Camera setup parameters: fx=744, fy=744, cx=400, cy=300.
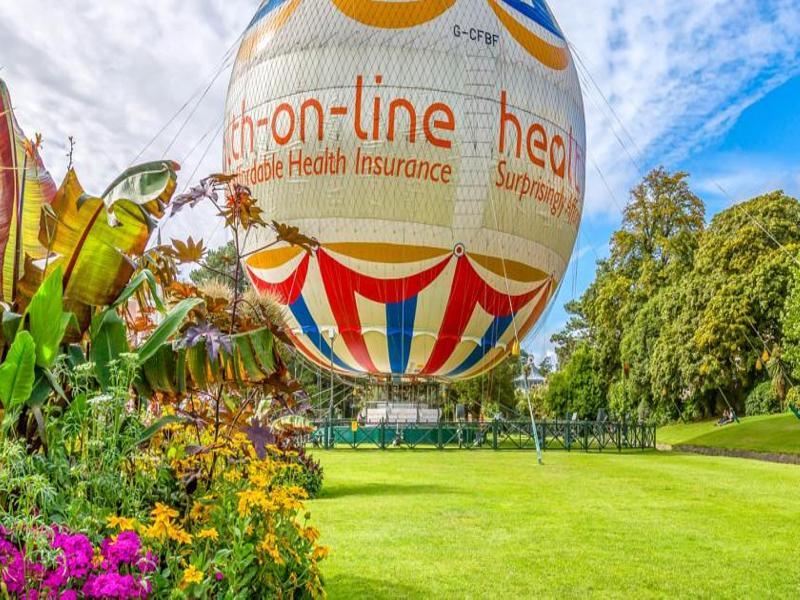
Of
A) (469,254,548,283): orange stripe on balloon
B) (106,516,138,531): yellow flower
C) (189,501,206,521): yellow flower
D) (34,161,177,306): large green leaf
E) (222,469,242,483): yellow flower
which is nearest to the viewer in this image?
(106,516,138,531): yellow flower

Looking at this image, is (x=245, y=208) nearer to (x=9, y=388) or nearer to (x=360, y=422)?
(x=9, y=388)

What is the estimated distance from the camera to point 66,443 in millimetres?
4207

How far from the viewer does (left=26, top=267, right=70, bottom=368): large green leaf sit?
416 cm

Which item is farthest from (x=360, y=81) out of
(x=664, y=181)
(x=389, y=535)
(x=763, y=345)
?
(x=664, y=181)

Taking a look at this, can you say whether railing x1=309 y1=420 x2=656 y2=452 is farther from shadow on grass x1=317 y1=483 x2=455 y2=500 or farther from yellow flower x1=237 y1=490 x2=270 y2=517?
yellow flower x1=237 y1=490 x2=270 y2=517

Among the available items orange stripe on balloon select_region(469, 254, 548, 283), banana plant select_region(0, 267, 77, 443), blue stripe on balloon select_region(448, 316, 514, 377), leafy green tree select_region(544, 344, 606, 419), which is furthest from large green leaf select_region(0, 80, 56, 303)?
leafy green tree select_region(544, 344, 606, 419)

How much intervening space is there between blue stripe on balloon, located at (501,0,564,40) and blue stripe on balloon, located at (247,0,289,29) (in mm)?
5591

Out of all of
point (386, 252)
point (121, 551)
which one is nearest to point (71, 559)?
point (121, 551)

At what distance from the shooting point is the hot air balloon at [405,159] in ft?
54.6

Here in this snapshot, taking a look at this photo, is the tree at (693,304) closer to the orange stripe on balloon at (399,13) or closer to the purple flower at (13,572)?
the orange stripe on balloon at (399,13)

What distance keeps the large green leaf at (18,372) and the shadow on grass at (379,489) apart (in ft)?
22.6

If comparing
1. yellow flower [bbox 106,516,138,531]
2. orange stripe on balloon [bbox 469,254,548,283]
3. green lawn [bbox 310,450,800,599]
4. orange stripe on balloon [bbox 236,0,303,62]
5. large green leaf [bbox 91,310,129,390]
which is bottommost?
green lawn [bbox 310,450,800,599]

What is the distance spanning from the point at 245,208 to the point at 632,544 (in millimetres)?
4800

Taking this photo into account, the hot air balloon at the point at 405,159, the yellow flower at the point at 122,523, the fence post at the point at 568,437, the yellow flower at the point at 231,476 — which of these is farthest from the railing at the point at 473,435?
the yellow flower at the point at 122,523
